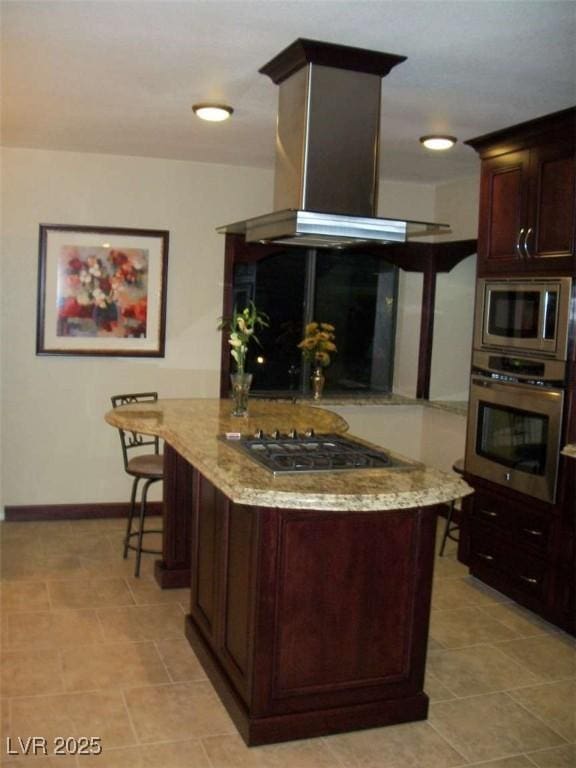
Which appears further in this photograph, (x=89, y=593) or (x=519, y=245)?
(x=89, y=593)

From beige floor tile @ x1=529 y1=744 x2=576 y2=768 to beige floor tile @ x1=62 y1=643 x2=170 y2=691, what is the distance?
57.7 inches

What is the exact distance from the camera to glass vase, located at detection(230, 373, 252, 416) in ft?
13.5

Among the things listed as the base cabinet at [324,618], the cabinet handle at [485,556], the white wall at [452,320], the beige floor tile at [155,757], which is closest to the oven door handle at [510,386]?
the cabinet handle at [485,556]

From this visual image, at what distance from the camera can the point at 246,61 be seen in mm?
3117

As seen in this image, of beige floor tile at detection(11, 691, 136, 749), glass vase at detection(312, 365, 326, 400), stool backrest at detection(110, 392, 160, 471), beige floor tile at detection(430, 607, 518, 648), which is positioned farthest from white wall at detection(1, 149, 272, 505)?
beige floor tile at detection(11, 691, 136, 749)

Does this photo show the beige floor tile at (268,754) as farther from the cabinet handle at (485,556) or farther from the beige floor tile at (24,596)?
the cabinet handle at (485,556)

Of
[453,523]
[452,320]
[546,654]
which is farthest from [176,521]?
[452,320]

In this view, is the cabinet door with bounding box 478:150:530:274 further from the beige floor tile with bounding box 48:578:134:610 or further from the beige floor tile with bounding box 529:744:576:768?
the beige floor tile with bounding box 48:578:134:610

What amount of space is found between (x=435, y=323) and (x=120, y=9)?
3.99m

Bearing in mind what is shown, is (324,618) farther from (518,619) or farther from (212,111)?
(212,111)

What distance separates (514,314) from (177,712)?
2514mm

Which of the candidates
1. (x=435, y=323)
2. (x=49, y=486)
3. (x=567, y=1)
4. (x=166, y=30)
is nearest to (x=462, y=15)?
(x=567, y=1)

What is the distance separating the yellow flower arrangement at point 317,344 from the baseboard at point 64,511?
1.65 m

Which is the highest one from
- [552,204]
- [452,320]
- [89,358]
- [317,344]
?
[552,204]
